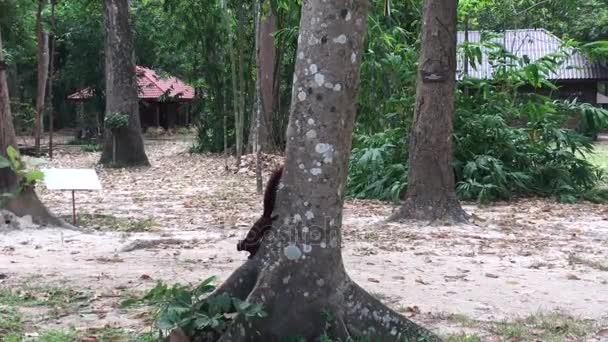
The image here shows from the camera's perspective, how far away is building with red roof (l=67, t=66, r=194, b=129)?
39.2 m

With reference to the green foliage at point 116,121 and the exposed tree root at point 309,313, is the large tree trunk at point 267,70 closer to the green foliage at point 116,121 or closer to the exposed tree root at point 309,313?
the green foliage at point 116,121

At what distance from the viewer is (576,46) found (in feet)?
42.8

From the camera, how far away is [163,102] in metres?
40.9

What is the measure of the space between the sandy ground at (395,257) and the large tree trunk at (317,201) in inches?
45.1

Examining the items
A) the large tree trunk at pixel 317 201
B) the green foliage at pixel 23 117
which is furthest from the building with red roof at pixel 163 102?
the large tree trunk at pixel 317 201

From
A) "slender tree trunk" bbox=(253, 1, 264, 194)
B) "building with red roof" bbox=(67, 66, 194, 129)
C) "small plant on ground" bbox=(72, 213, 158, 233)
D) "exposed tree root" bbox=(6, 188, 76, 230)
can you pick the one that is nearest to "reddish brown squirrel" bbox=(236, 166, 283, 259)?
"small plant on ground" bbox=(72, 213, 158, 233)

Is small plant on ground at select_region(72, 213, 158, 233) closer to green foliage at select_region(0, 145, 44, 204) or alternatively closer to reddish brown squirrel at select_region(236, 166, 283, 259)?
green foliage at select_region(0, 145, 44, 204)

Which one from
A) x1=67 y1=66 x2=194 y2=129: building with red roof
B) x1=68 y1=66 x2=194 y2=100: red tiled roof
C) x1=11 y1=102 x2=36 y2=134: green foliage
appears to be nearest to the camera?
x1=11 y1=102 x2=36 y2=134: green foliage

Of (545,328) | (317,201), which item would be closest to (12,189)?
(317,201)

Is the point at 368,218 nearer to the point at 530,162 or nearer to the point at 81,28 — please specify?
the point at 530,162

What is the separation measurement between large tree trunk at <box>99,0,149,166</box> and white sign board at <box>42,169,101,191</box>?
10.3 meters

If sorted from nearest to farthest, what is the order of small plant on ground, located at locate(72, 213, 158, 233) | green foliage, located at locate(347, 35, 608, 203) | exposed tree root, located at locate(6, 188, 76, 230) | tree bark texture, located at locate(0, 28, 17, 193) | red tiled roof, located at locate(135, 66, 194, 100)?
1. exposed tree root, located at locate(6, 188, 76, 230)
2. tree bark texture, located at locate(0, 28, 17, 193)
3. small plant on ground, located at locate(72, 213, 158, 233)
4. green foliage, located at locate(347, 35, 608, 203)
5. red tiled roof, located at locate(135, 66, 194, 100)

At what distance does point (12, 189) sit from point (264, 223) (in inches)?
221

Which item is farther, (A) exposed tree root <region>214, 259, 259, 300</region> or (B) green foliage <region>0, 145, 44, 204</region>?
(B) green foliage <region>0, 145, 44, 204</region>
